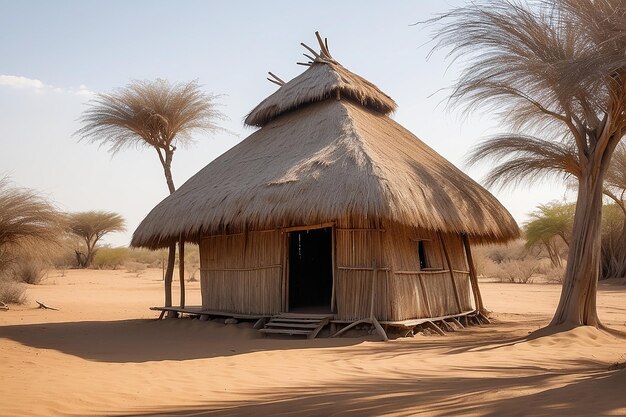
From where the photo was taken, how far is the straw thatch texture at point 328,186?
934 cm

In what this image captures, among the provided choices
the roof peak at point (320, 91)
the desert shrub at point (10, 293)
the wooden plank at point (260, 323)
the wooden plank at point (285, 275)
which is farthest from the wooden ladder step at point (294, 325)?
the desert shrub at point (10, 293)

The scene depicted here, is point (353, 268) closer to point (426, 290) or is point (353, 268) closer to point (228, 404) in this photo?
point (426, 290)

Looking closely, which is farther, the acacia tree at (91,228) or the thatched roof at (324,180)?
the acacia tree at (91,228)

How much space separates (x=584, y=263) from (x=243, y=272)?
20.2 ft

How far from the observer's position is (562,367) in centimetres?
642

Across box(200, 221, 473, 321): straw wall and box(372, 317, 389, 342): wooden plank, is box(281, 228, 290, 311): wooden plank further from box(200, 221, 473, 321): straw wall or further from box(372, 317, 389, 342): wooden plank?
box(372, 317, 389, 342): wooden plank

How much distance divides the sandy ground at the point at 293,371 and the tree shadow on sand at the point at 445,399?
0.01m

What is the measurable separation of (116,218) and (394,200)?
34306 mm

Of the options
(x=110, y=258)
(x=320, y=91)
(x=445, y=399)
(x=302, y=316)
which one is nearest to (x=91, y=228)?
(x=110, y=258)

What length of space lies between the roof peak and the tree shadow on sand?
8.67 metres

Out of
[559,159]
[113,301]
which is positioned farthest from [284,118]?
[113,301]

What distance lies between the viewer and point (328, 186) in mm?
9508

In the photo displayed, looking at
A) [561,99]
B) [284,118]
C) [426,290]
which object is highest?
[284,118]

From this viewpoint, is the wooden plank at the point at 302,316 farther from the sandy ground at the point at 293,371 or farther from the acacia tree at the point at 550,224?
the acacia tree at the point at 550,224
